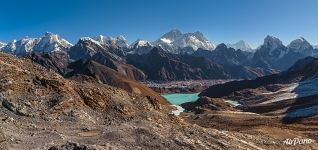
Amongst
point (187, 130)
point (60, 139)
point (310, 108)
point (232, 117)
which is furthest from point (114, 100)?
point (310, 108)

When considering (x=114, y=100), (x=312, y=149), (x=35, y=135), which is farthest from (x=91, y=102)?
(x=312, y=149)

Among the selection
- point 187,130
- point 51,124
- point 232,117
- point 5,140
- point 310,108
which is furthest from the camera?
point 310,108

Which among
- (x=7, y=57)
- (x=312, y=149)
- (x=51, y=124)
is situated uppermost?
(x=7, y=57)

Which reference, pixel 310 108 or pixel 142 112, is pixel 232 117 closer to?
pixel 310 108

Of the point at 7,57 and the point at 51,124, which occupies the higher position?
the point at 7,57

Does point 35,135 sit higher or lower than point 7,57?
lower

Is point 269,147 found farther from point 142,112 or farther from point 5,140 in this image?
point 5,140

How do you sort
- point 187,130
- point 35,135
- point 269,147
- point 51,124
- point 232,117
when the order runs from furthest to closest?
point 232,117 < point 269,147 < point 187,130 < point 51,124 < point 35,135

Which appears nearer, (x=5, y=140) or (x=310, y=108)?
(x=5, y=140)

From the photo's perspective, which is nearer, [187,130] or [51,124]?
[51,124]
